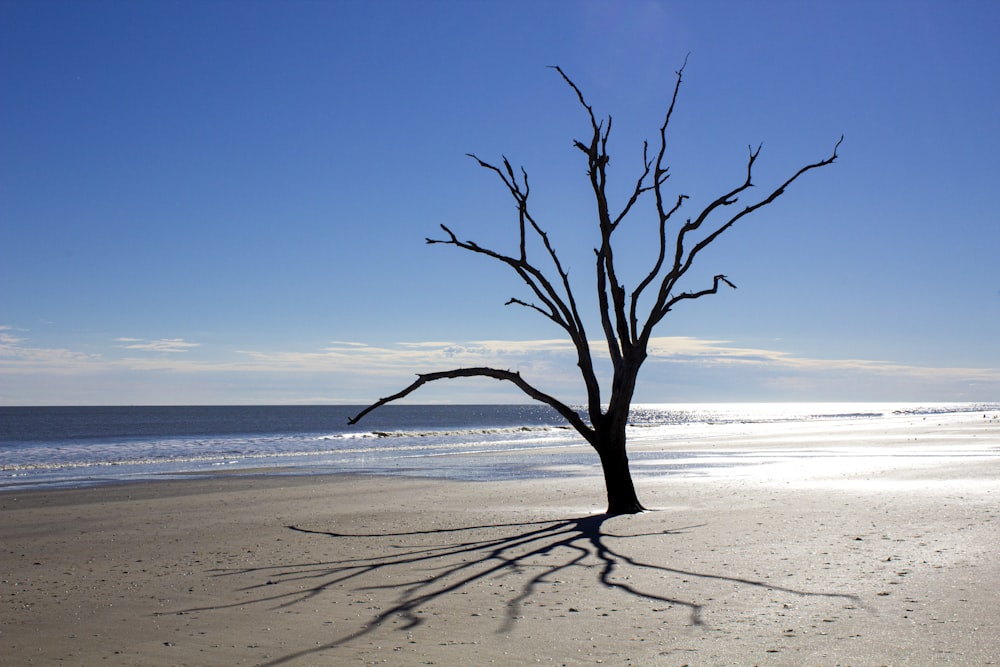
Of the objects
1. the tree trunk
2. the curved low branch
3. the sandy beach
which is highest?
the curved low branch

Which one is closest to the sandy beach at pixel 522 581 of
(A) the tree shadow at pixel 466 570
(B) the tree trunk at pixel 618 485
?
(A) the tree shadow at pixel 466 570

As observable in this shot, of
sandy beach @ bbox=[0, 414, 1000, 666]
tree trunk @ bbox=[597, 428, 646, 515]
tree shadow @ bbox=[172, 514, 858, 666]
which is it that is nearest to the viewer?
sandy beach @ bbox=[0, 414, 1000, 666]

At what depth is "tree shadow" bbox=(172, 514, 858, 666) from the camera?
6.46 metres

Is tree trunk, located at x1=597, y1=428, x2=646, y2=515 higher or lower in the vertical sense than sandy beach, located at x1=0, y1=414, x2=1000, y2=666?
higher

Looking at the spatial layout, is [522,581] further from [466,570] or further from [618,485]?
[618,485]

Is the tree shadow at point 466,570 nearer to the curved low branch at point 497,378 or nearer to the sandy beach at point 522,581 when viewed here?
the sandy beach at point 522,581

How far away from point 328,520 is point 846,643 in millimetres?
8731

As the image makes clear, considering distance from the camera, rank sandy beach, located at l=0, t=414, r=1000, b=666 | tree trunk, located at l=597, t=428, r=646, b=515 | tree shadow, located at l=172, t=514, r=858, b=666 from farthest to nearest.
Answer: tree trunk, located at l=597, t=428, r=646, b=515
tree shadow, located at l=172, t=514, r=858, b=666
sandy beach, located at l=0, t=414, r=1000, b=666

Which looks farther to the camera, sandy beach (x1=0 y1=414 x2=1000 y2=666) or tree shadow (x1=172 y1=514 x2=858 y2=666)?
tree shadow (x1=172 y1=514 x2=858 y2=666)

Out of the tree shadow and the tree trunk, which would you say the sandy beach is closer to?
the tree shadow

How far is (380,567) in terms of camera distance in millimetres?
8281

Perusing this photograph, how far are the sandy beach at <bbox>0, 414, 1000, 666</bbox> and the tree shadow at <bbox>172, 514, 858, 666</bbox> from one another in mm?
36

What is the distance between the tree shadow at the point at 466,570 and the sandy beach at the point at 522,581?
36 mm

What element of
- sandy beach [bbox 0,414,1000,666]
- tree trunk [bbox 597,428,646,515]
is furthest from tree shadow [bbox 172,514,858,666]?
tree trunk [bbox 597,428,646,515]
